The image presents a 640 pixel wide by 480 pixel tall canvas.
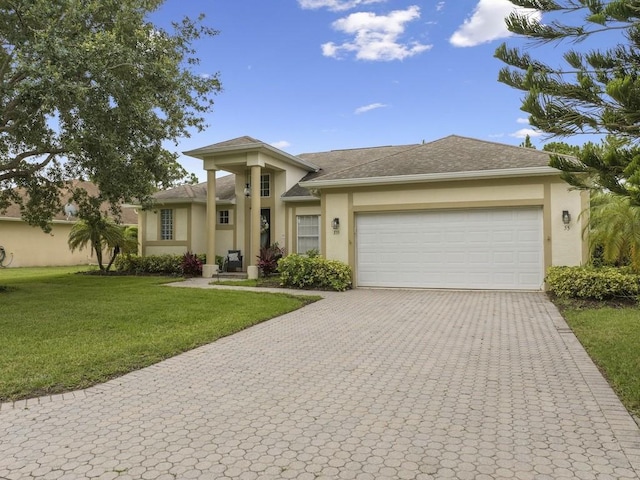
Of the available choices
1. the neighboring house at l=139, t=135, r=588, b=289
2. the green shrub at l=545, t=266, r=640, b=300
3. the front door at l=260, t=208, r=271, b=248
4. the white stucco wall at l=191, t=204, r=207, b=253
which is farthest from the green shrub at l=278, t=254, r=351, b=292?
the white stucco wall at l=191, t=204, r=207, b=253

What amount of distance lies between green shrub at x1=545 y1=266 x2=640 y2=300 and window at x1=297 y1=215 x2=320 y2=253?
8.86 metres

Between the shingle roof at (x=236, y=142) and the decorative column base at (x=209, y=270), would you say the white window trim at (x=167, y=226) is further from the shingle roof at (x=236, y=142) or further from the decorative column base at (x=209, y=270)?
the shingle roof at (x=236, y=142)

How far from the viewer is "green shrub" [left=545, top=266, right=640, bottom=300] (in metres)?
9.95

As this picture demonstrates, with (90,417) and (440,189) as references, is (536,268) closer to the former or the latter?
(440,189)

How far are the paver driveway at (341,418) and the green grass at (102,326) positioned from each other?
464 mm

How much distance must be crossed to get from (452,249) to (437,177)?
203 centimetres

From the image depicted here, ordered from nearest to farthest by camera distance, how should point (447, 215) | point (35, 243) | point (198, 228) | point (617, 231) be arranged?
1. point (617, 231)
2. point (447, 215)
3. point (198, 228)
4. point (35, 243)

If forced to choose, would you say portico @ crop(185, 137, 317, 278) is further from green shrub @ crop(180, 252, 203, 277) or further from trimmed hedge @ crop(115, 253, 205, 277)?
trimmed hedge @ crop(115, 253, 205, 277)

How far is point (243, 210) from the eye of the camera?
18.6m

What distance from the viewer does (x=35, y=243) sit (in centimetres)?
2528

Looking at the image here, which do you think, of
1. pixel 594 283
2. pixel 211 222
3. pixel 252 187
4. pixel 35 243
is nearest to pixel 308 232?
pixel 252 187

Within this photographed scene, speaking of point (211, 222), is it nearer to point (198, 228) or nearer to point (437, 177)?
point (198, 228)

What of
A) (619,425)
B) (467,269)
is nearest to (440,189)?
(467,269)

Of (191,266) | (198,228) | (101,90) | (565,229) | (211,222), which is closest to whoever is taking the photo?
(101,90)
